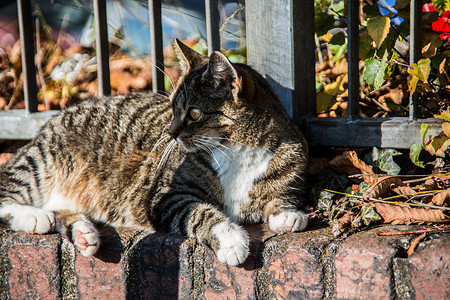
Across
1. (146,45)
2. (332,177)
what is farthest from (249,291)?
(146,45)

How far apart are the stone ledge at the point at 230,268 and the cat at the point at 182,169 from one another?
0.26 feet

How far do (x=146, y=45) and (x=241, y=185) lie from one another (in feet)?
Answer: 8.54

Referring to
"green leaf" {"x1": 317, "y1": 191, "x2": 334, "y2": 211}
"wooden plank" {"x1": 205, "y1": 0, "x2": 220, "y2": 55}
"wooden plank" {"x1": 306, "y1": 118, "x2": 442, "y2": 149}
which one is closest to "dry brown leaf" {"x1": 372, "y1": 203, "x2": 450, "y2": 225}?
"green leaf" {"x1": 317, "y1": 191, "x2": 334, "y2": 211}

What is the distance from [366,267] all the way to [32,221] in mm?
1629

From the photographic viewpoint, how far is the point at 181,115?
2.40 meters

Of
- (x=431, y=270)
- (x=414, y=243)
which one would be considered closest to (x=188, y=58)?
(x=414, y=243)

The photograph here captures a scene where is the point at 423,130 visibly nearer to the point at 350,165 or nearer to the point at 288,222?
the point at 350,165

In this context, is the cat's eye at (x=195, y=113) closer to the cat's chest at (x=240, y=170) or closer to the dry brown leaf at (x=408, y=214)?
the cat's chest at (x=240, y=170)

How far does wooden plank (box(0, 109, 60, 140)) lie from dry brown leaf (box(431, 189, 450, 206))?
7.79ft

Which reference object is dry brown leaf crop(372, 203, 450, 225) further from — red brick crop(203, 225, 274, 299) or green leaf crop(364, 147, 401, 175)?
red brick crop(203, 225, 274, 299)

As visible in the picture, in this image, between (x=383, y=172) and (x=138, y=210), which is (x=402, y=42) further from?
(x=138, y=210)

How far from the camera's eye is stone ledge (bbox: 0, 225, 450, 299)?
175 centimetres

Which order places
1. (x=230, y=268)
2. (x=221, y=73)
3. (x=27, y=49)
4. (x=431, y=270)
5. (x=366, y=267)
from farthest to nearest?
(x=27, y=49) < (x=221, y=73) < (x=230, y=268) < (x=366, y=267) < (x=431, y=270)

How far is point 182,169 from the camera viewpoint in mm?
2480
